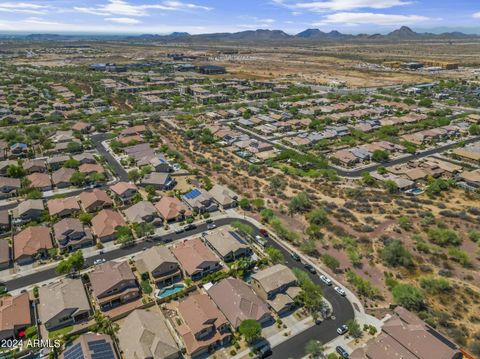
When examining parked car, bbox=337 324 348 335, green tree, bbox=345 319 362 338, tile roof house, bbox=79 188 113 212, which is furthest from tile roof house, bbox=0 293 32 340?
green tree, bbox=345 319 362 338

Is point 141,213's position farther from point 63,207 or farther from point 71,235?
point 63,207

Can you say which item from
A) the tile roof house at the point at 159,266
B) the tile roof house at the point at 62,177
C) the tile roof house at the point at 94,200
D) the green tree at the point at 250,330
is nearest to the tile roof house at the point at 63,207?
the tile roof house at the point at 94,200

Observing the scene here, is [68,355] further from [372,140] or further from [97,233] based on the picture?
[372,140]

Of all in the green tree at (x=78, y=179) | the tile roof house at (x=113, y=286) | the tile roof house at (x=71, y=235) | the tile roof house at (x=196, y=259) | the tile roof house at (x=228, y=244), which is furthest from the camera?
the green tree at (x=78, y=179)

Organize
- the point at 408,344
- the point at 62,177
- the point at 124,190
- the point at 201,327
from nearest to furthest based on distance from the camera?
the point at 408,344, the point at 201,327, the point at 124,190, the point at 62,177

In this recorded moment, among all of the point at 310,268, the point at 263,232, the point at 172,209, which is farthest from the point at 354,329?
the point at 172,209

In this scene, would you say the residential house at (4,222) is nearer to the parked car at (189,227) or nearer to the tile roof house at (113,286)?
the tile roof house at (113,286)

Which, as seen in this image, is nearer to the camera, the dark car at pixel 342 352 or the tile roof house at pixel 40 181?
the dark car at pixel 342 352
